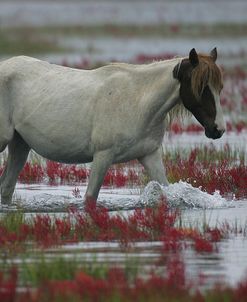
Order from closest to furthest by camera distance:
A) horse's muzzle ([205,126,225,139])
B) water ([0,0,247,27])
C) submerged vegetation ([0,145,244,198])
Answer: horse's muzzle ([205,126,225,139]) → submerged vegetation ([0,145,244,198]) → water ([0,0,247,27])

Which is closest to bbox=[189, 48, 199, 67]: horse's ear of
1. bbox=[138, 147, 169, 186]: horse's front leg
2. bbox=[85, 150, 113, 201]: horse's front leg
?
bbox=[138, 147, 169, 186]: horse's front leg

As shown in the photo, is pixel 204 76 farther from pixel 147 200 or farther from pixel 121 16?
pixel 121 16

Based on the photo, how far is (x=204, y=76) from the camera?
1116cm

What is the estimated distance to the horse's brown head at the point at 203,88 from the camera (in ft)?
36.7

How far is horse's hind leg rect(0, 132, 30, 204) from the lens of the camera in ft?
41.4

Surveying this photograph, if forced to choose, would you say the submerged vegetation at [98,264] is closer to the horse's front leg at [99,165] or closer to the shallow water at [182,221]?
the shallow water at [182,221]

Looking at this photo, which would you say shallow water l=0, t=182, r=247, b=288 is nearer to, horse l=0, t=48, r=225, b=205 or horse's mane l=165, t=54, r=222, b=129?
horse l=0, t=48, r=225, b=205

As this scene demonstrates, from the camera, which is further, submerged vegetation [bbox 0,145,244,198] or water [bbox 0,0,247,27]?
water [bbox 0,0,247,27]

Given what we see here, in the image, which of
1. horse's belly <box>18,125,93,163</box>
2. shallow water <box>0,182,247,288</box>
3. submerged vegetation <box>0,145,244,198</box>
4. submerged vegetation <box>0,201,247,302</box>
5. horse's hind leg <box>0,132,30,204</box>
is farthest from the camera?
submerged vegetation <box>0,145,244,198</box>

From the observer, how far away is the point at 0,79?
1237 cm

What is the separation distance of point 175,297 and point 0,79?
5.13 m

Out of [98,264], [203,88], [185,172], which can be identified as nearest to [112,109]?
[203,88]

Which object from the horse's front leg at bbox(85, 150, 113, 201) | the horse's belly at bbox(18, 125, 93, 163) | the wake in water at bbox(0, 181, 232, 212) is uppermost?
the horse's belly at bbox(18, 125, 93, 163)

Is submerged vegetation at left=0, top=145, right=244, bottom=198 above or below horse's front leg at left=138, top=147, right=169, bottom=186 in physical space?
above
